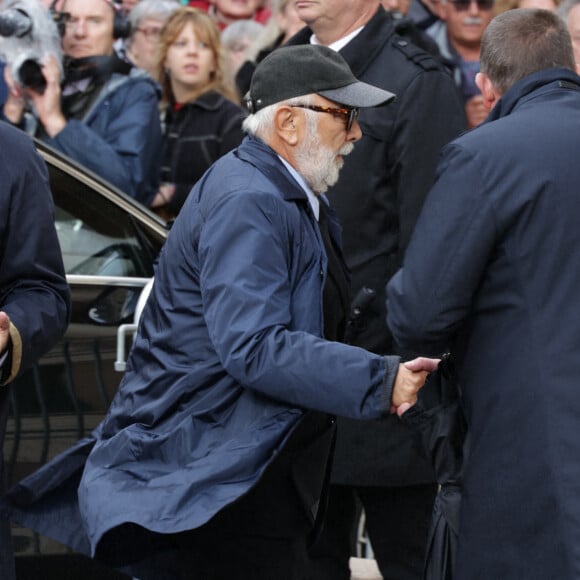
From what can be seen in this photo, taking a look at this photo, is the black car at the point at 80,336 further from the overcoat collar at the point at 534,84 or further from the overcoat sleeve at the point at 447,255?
the overcoat collar at the point at 534,84

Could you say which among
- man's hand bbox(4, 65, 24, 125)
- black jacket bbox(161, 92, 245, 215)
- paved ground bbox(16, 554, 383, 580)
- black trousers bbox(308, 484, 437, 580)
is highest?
man's hand bbox(4, 65, 24, 125)

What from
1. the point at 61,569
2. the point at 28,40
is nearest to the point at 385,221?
the point at 61,569

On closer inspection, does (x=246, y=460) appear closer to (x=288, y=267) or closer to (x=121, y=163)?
(x=288, y=267)

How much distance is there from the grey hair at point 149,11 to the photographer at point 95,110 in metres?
1.04

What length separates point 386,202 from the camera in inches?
172

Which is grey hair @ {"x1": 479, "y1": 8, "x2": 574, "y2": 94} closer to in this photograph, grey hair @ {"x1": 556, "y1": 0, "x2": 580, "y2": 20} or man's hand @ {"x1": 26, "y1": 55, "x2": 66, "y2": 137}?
grey hair @ {"x1": 556, "y1": 0, "x2": 580, "y2": 20}

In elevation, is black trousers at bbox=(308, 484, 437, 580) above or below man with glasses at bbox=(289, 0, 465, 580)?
below

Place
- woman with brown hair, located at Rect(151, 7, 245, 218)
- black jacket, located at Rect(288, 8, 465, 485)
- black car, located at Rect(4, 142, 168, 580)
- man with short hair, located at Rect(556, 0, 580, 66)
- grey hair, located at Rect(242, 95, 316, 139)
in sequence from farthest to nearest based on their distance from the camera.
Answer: woman with brown hair, located at Rect(151, 7, 245, 218), man with short hair, located at Rect(556, 0, 580, 66), black car, located at Rect(4, 142, 168, 580), black jacket, located at Rect(288, 8, 465, 485), grey hair, located at Rect(242, 95, 316, 139)

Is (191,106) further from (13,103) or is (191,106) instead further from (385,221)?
(385,221)

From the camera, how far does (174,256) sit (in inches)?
136

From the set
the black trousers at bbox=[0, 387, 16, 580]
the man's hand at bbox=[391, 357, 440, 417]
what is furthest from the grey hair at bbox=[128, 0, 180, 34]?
the man's hand at bbox=[391, 357, 440, 417]

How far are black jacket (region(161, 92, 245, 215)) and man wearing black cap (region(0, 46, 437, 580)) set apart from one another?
2.65 meters

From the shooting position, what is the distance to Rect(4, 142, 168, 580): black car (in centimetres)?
445

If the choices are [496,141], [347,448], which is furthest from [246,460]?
[347,448]
